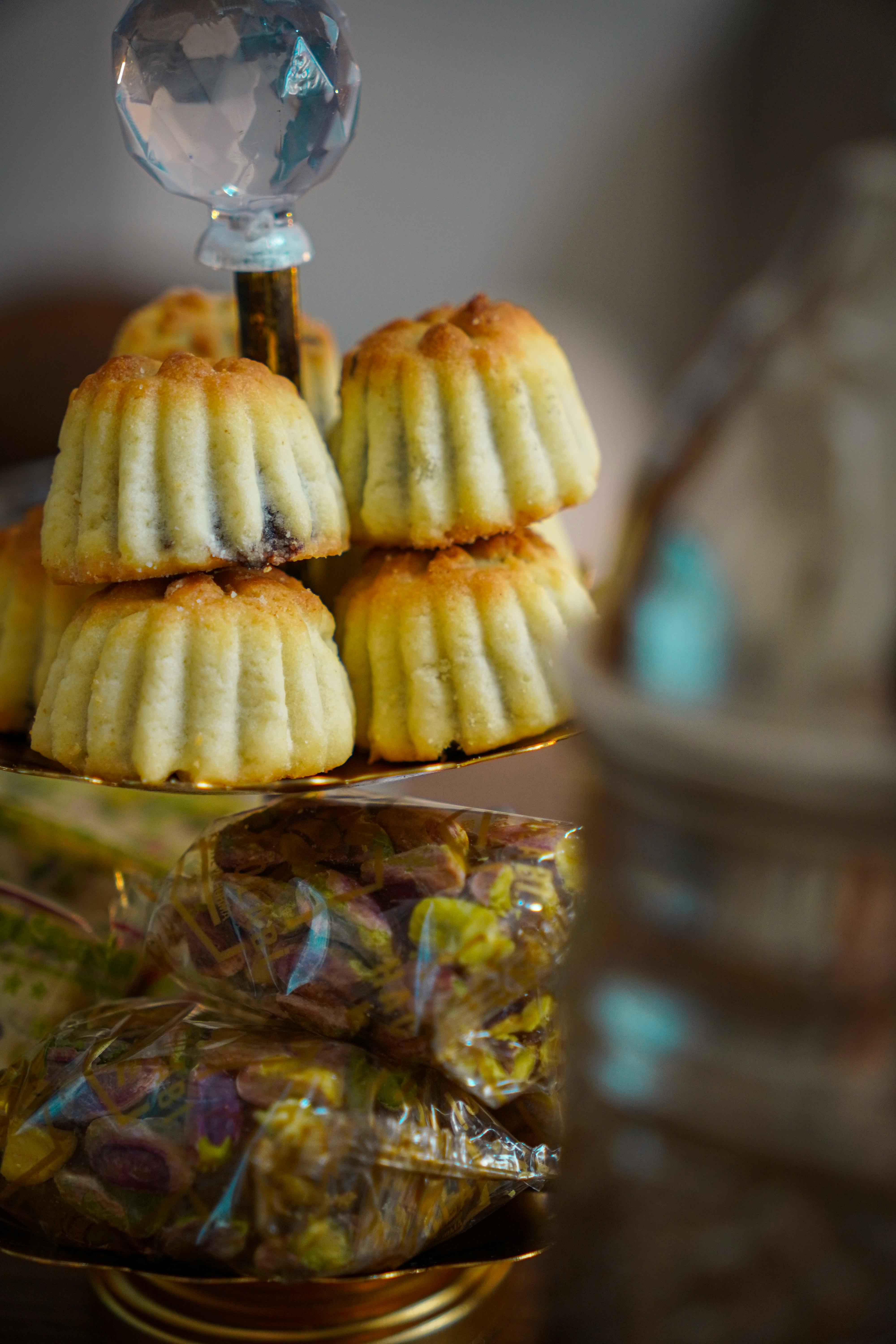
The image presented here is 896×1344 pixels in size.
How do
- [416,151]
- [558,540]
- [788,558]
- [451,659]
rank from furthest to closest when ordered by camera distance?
[416,151] → [558,540] → [451,659] → [788,558]

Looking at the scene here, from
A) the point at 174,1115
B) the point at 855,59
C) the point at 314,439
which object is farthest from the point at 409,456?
the point at 855,59

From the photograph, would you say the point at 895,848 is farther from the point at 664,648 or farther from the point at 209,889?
the point at 209,889

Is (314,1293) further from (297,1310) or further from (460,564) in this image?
(460,564)

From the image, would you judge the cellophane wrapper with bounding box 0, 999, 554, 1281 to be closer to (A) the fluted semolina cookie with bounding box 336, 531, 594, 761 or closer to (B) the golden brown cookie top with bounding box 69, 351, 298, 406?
(A) the fluted semolina cookie with bounding box 336, 531, 594, 761

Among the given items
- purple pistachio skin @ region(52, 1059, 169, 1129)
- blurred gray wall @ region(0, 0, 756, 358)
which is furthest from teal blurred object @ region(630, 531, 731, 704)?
blurred gray wall @ region(0, 0, 756, 358)

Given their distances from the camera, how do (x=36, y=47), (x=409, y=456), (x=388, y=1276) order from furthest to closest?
(x=36, y=47) < (x=409, y=456) < (x=388, y=1276)

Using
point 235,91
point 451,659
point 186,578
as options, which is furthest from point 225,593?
point 235,91
